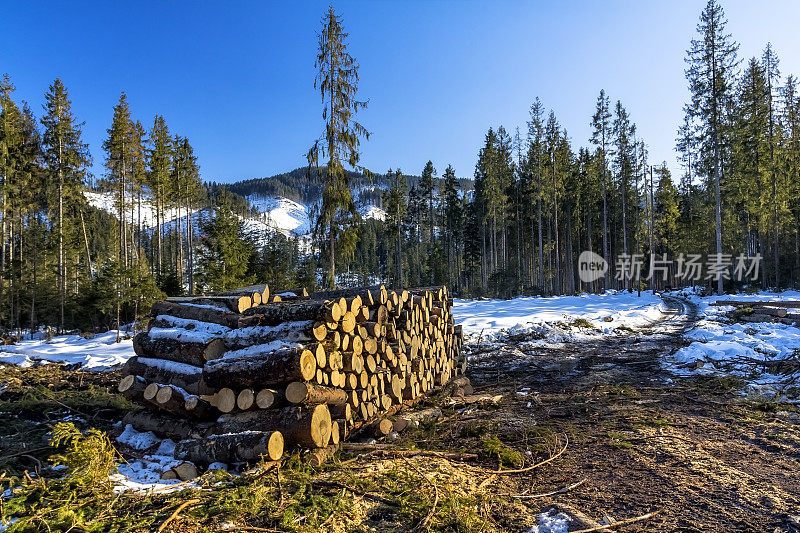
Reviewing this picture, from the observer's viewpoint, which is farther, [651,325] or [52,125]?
[52,125]

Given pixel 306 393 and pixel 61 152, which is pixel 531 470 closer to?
pixel 306 393

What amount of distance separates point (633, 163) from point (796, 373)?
3385 cm

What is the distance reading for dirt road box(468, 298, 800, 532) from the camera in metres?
3.59

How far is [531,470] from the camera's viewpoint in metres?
4.51

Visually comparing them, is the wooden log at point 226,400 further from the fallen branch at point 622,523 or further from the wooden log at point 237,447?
the fallen branch at point 622,523

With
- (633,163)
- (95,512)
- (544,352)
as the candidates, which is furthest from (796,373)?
(633,163)

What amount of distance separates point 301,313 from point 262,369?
901 mm

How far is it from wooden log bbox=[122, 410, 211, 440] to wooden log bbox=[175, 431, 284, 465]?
0.55 meters

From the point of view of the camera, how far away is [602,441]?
540 cm

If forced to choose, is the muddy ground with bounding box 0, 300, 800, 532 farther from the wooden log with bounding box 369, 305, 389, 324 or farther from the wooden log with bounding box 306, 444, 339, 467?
the wooden log with bounding box 369, 305, 389, 324

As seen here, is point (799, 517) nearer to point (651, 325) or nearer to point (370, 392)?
point (370, 392)

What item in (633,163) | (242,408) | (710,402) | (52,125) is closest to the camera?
(242,408)

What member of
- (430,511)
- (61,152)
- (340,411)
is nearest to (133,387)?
(340,411)

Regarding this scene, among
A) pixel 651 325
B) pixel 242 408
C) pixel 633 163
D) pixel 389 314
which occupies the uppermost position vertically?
pixel 633 163
